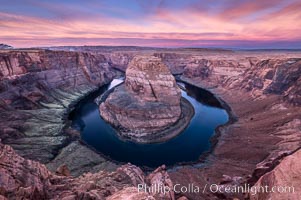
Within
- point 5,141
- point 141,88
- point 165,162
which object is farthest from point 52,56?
point 165,162

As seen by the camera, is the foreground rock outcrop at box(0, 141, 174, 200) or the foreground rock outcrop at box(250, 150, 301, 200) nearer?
the foreground rock outcrop at box(250, 150, 301, 200)

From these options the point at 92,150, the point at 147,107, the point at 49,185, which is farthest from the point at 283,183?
the point at 147,107

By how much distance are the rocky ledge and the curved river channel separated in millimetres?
2350

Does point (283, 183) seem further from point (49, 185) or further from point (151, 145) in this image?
point (151, 145)

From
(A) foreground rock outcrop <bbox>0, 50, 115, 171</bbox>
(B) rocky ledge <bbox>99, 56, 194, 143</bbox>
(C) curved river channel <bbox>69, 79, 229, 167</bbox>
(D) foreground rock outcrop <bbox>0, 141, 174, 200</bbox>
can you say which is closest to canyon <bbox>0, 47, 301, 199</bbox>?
(D) foreground rock outcrop <bbox>0, 141, 174, 200</bbox>

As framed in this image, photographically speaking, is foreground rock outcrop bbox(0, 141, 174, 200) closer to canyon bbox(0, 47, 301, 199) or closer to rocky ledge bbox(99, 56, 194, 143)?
canyon bbox(0, 47, 301, 199)

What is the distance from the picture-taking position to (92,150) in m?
49.7

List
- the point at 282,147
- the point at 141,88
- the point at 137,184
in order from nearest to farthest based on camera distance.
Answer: the point at 137,184 → the point at 282,147 → the point at 141,88

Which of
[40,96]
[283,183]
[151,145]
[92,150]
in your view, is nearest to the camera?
[283,183]

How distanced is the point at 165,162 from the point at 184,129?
60.1ft

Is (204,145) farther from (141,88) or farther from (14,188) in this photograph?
(14,188)

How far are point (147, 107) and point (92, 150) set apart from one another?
819 inches

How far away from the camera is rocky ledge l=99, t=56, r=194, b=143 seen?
6012 centimetres

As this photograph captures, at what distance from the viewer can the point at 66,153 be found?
47125 mm
